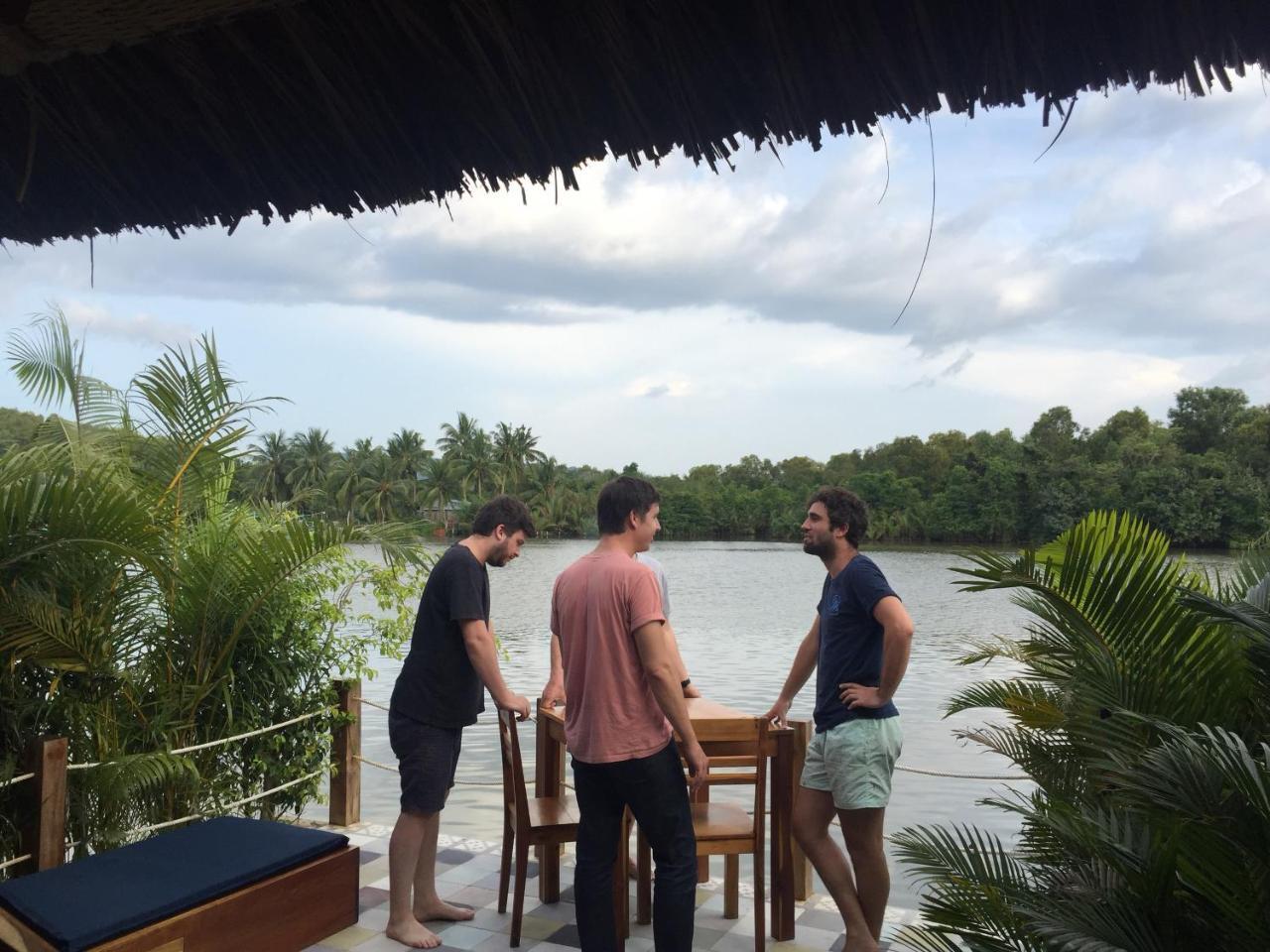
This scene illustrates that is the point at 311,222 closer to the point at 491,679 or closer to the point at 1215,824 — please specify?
the point at 491,679

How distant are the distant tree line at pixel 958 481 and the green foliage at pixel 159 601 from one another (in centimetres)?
2038

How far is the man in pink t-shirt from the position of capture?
313 cm

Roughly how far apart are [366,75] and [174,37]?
0.39m

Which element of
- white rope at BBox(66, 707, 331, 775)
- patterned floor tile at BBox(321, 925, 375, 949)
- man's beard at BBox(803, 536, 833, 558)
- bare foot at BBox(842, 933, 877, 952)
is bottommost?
patterned floor tile at BBox(321, 925, 375, 949)

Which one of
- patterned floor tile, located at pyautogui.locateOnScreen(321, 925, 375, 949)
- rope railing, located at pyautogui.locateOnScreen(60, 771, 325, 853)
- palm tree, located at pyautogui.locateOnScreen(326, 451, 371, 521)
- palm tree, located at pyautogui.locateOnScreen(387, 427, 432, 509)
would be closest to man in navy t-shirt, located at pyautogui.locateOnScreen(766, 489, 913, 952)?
patterned floor tile, located at pyautogui.locateOnScreen(321, 925, 375, 949)

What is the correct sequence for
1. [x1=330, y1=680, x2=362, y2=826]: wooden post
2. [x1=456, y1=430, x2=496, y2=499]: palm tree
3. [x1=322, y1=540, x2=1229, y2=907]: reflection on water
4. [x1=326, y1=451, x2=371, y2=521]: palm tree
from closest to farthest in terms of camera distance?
[x1=330, y1=680, x2=362, y2=826]: wooden post, [x1=322, y1=540, x2=1229, y2=907]: reflection on water, [x1=326, y1=451, x2=371, y2=521]: palm tree, [x1=456, y1=430, x2=496, y2=499]: palm tree

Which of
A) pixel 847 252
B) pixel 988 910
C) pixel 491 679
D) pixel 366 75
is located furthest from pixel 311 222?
pixel 988 910

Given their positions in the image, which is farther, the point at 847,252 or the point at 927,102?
the point at 847,252

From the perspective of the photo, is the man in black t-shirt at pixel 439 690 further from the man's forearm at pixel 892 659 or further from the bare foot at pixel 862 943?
the bare foot at pixel 862 943

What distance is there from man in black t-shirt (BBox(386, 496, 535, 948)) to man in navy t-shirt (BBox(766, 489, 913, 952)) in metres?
1.10

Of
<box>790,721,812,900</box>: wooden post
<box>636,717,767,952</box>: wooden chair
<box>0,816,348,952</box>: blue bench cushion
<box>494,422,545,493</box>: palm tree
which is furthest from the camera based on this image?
<box>494,422,545,493</box>: palm tree

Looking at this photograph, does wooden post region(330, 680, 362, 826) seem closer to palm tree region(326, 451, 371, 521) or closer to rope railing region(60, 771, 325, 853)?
rope railing region(60, 771, 325, 853)

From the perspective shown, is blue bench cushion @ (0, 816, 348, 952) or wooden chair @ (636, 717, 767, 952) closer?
blue bench cushion @ (0, 816, 348, 952)

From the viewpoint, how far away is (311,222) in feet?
9.60
